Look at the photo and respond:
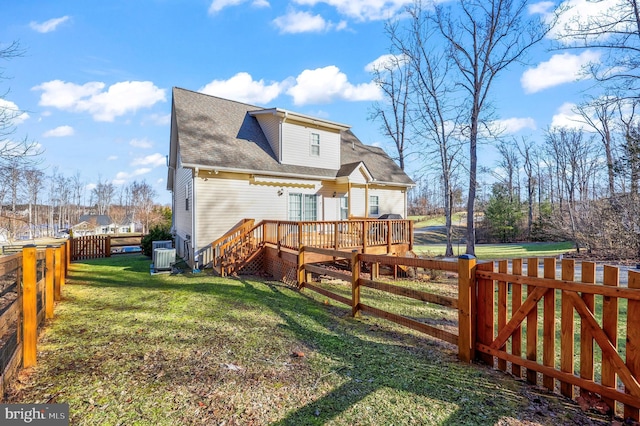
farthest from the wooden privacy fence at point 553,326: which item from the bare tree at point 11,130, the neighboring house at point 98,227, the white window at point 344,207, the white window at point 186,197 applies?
the neighboring house at point 98,227

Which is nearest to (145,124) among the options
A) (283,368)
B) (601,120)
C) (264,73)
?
(264,73)

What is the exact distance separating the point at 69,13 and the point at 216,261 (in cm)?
988

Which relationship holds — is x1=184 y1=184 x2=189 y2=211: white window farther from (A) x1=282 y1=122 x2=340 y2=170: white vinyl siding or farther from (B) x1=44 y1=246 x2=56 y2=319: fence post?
(B) x1=44 y1=246 x2=56 y2=319: fence post

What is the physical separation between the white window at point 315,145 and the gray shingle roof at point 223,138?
77 cm

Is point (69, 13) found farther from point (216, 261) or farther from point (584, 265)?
point (584, 265)

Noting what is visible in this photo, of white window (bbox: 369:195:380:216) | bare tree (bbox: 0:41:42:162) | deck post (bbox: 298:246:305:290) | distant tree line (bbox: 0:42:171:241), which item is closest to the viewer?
deck post (bbox: 298:246:305:290)

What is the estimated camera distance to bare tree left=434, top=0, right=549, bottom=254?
14.8m

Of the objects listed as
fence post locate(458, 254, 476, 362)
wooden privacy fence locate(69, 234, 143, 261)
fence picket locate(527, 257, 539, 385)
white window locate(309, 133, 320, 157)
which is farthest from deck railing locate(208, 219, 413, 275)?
wooden privacy fence locate(69, 234, 143, 261)

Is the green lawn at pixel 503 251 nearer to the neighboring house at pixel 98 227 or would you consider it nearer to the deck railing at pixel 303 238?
the deck railing at pixel 303 238

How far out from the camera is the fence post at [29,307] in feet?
10.9

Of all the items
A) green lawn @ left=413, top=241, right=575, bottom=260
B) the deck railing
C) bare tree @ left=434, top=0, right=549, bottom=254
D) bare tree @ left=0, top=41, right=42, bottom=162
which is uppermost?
bare tree @ left=434, top=0, right=549, bottom=254

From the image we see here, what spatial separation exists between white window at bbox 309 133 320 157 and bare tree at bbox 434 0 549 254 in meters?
8.17

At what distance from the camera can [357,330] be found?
196 inches

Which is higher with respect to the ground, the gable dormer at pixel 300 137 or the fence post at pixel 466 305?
the gable dormer at pixel 300 137
